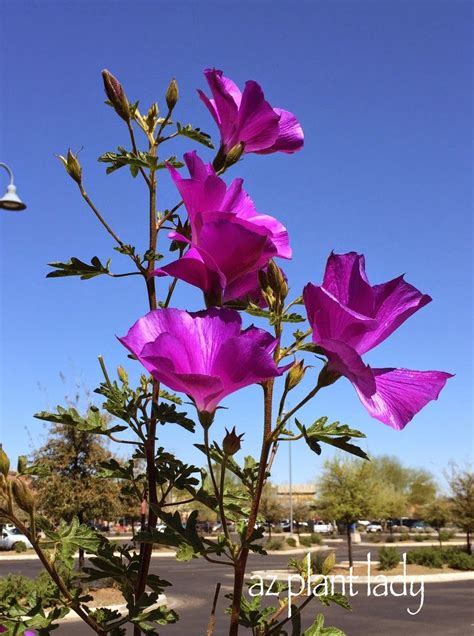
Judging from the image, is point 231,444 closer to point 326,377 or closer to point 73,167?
point 326,377

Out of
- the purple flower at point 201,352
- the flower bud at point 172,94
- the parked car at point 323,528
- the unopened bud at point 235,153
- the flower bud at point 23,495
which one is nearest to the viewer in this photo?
the purple flower at point 201,352

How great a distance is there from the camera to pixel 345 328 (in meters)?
1.06

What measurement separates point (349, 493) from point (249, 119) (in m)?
26.2

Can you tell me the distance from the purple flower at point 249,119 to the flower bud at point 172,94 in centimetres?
28

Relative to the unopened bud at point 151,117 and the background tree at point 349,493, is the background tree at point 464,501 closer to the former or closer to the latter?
the background tree at point 349,493

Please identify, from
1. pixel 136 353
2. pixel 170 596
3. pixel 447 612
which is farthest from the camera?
pixel 170 596

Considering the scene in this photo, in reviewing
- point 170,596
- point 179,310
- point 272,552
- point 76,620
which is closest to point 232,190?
point 179,310

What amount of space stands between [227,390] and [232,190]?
1.23 feet

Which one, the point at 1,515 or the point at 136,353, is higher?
the point at 136,353

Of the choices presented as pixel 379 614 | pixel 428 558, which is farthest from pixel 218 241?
pixel 428 558

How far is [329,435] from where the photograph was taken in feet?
4.03

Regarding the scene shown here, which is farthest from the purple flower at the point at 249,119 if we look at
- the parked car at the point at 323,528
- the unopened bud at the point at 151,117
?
the parked car at the point at 323,528

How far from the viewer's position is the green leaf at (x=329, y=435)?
1.19 metres

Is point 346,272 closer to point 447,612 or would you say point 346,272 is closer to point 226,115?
point 226,115
